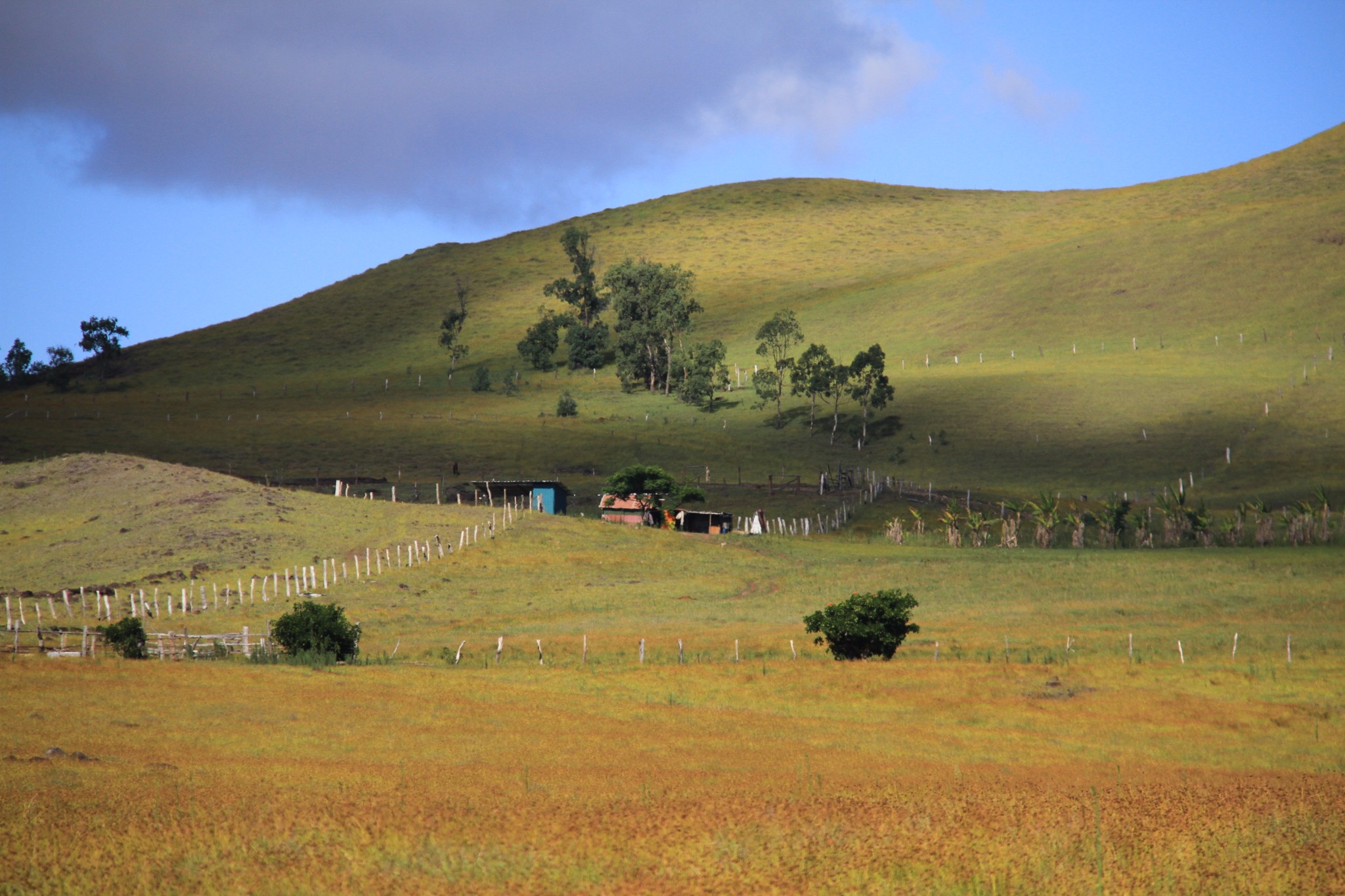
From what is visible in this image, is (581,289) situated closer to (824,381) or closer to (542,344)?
(542,344)

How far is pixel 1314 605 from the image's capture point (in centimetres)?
5659

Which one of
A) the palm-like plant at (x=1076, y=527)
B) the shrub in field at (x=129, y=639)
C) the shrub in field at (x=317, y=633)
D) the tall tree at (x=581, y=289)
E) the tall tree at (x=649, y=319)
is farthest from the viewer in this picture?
the tall tree at (x=581, y=289)

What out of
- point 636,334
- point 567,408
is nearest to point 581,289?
point 636,334

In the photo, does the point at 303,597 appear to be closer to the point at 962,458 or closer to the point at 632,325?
the point at 962,458

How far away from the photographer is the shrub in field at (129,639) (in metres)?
41.1

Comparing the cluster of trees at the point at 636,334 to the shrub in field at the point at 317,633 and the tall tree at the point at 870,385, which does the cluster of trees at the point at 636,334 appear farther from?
the shrub in field at the point at 317,633

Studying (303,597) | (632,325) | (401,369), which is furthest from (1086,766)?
(401,369)

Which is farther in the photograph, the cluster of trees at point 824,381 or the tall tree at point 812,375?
the tall tree at point 812,375

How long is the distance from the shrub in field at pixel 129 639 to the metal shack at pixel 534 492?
47.9 metres

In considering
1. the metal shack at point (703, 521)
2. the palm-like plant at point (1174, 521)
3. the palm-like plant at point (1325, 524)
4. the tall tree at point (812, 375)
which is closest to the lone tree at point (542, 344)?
the tall tree at point (812, 375)

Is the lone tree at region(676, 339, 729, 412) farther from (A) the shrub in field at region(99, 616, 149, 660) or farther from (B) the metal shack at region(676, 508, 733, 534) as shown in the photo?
(A) the shrub in field at region(99, 616, 149, 660)

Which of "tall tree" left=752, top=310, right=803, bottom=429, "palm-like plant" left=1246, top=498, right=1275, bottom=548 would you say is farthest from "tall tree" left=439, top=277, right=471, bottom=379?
"palm-like plant" left=1246, top=498, right=1275, bottom=548

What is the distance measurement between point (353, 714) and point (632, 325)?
129 metres

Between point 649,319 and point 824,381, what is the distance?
128 feet
